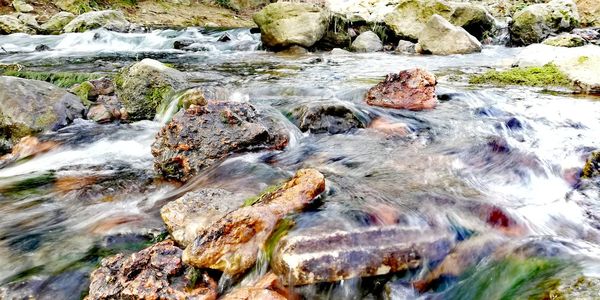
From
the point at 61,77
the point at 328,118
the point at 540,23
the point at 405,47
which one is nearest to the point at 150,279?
the point at 328,118

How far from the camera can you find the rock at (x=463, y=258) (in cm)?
229

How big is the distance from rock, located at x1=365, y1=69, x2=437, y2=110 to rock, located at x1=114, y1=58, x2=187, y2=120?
2.77m

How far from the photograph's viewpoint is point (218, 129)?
4.02 metres

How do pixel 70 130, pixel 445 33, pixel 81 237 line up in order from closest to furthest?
1. pixel 81 237
2. pixel 70 130
3. pixel 445 33

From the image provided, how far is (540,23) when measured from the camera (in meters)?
12.8

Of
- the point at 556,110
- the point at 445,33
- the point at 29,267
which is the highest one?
the point at 445,33

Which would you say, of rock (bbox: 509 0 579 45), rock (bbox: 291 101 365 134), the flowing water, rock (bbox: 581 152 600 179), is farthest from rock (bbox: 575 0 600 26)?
rock (bbox: 291 101 365 134)

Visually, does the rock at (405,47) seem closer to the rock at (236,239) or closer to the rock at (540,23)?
the rock at (540,23)

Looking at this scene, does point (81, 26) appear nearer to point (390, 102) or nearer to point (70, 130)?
point (70, 130)

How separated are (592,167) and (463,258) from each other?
2123mm

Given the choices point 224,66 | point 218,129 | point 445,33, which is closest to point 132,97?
point 218,129

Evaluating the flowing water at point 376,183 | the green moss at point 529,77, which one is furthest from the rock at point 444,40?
the flowing water at point 376,183

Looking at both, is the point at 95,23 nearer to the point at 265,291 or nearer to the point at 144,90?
the point at 144,90

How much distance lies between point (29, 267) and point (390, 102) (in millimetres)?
4384
